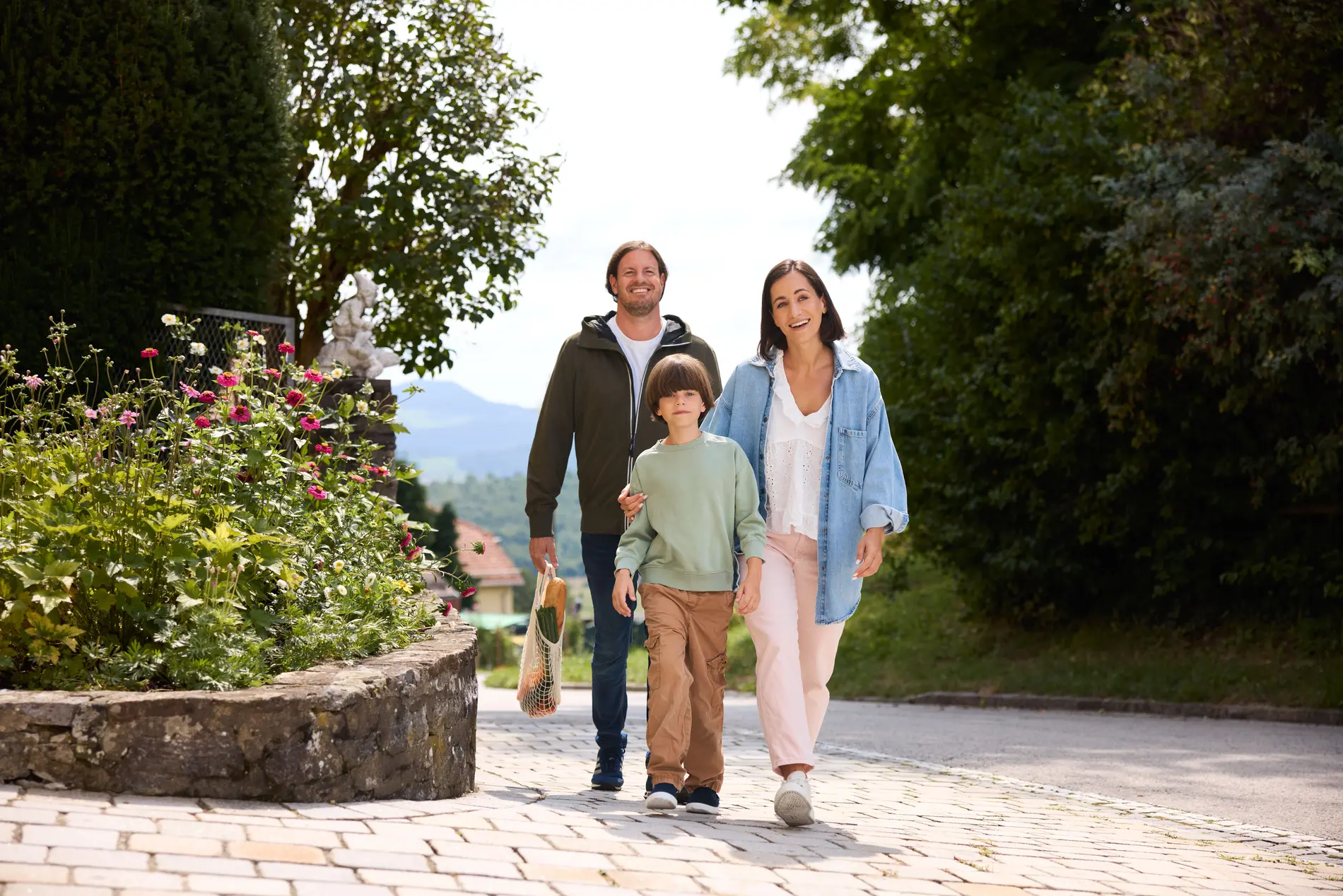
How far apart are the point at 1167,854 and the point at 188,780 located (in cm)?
347

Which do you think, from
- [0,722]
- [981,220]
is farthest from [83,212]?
[981,220]

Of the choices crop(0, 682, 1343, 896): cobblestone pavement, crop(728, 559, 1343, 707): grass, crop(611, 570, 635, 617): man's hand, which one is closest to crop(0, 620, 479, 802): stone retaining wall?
crop(0, 682, 1343, 896): cobblestone pavement

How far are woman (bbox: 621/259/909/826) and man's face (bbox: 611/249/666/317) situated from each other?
2.13 feet

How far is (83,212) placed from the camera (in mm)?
9906

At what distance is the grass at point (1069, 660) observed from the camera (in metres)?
13.5

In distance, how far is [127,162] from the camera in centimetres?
995

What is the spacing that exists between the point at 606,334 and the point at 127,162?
17.6 ft

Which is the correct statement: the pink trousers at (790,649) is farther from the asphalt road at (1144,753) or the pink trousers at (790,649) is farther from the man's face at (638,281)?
the asphalt road at (1144,753)

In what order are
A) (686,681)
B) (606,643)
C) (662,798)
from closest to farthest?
(662,798)
(686,681)
(606,643)

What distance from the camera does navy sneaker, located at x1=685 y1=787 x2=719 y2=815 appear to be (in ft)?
17.5

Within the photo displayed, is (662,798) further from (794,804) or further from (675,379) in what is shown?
(675,379)

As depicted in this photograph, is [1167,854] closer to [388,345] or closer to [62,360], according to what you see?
[62,360]

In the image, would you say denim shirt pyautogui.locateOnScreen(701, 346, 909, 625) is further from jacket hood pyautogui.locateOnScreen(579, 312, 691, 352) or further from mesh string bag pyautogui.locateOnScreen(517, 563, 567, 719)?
mesh string bag pyautogui.locateOnScreen(517, 563, 567, 719)

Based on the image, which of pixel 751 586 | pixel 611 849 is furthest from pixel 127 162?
pixel 611 849
